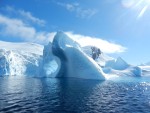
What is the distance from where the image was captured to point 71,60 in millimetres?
99750

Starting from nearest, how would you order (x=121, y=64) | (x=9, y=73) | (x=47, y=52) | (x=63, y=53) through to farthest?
1. (x=63, y=53)
2. (x=47, y=52)
3. (x=9, y=73)
4. (x=121, y=64)

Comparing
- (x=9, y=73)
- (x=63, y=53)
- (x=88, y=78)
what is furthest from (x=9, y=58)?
(x=88, y=78)

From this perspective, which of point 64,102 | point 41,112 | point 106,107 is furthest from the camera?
point 64,102

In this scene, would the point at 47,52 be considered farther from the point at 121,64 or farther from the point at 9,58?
the point at 121,64

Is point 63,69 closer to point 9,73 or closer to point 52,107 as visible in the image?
point 52,107

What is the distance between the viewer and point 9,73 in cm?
18275

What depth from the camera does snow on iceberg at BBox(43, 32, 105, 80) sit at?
9262 centimetres

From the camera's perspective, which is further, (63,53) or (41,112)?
(63,53)

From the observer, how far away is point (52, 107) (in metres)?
33.0

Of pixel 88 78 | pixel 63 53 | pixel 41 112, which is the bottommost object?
pixel 41 112

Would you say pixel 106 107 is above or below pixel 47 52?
below

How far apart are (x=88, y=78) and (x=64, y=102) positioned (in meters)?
58.1

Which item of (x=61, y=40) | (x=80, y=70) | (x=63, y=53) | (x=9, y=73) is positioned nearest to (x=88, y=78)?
(x=80, y=70)

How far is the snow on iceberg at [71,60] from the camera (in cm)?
9262
